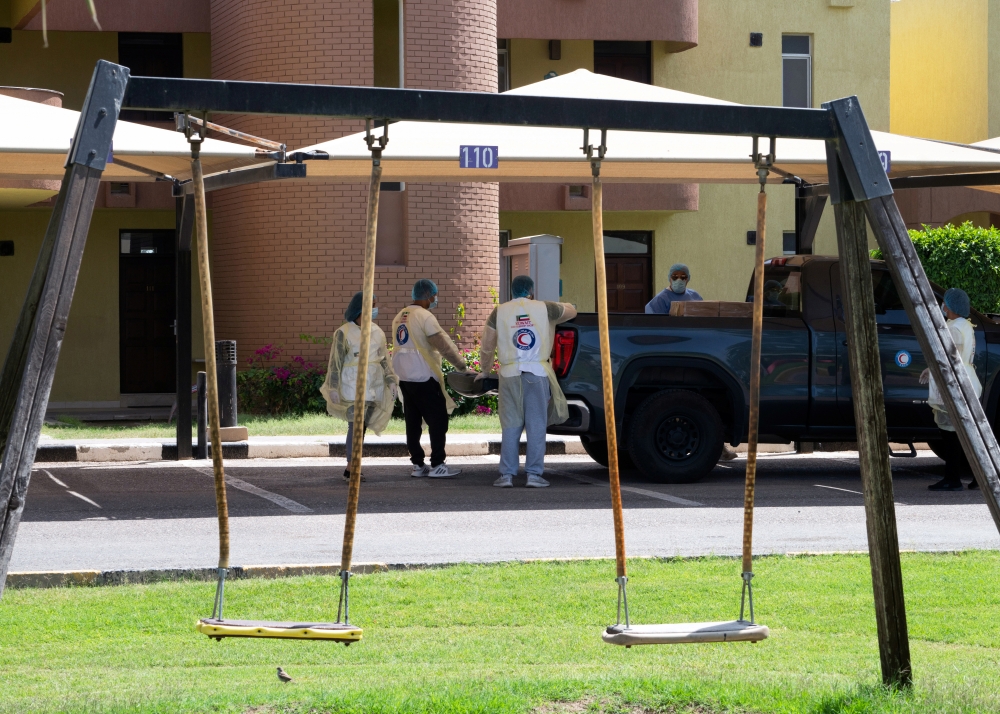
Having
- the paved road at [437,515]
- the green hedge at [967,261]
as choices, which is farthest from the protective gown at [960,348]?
the green hedge at [967,261]

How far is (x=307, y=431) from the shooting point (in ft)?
55.3

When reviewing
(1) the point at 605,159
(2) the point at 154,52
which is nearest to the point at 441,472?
(1) the point at 605,159

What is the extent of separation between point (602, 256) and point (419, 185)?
14726 millimetres

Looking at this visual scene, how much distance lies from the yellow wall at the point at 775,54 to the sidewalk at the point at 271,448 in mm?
10897

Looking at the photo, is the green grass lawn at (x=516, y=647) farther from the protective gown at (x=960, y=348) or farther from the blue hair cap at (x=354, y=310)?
the blue hair cap at (x=354, y=310)

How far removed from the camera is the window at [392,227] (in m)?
20.0

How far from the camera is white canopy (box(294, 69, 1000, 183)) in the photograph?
38.7 feet

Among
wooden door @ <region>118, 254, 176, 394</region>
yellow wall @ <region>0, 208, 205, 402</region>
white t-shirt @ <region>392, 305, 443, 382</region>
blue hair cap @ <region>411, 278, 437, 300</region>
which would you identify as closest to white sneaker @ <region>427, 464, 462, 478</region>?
white t-shirt @ <region>392, 305, 443, 382</region>

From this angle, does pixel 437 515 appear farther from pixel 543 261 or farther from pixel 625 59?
pixel 625 59

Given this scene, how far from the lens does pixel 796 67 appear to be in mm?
25578

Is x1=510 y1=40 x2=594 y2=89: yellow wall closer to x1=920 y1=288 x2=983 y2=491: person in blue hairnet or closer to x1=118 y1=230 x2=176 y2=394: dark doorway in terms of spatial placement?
x1=118 y1=230 x2=176 y2=394: dark doorway

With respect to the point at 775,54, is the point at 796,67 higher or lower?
lower

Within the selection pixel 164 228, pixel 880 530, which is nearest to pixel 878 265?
pixel 880 530

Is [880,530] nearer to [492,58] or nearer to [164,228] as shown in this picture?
[492,58]
